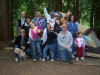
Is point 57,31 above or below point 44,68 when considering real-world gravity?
above

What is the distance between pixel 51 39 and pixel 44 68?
147cm

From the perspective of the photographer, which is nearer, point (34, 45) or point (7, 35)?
point (34, 45)

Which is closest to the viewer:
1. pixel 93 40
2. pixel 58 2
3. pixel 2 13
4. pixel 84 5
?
pixel 93 40

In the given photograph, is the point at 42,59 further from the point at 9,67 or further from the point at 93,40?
the point at 93,40

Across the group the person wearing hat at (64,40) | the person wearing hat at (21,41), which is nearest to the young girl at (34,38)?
the person wearing hat at (21,41)

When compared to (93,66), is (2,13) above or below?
above

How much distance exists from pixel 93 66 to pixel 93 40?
7.33 feet

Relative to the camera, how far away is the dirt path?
4883 mm

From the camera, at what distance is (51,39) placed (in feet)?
20.7

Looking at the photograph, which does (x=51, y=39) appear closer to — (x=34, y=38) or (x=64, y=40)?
(x=64, y=40)

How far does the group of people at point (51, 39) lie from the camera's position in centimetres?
621

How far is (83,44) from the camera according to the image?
655 centimetres

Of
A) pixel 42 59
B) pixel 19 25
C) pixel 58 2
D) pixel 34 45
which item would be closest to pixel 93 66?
pixel 42 59

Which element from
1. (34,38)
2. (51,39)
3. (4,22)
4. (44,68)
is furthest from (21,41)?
(4,22)
